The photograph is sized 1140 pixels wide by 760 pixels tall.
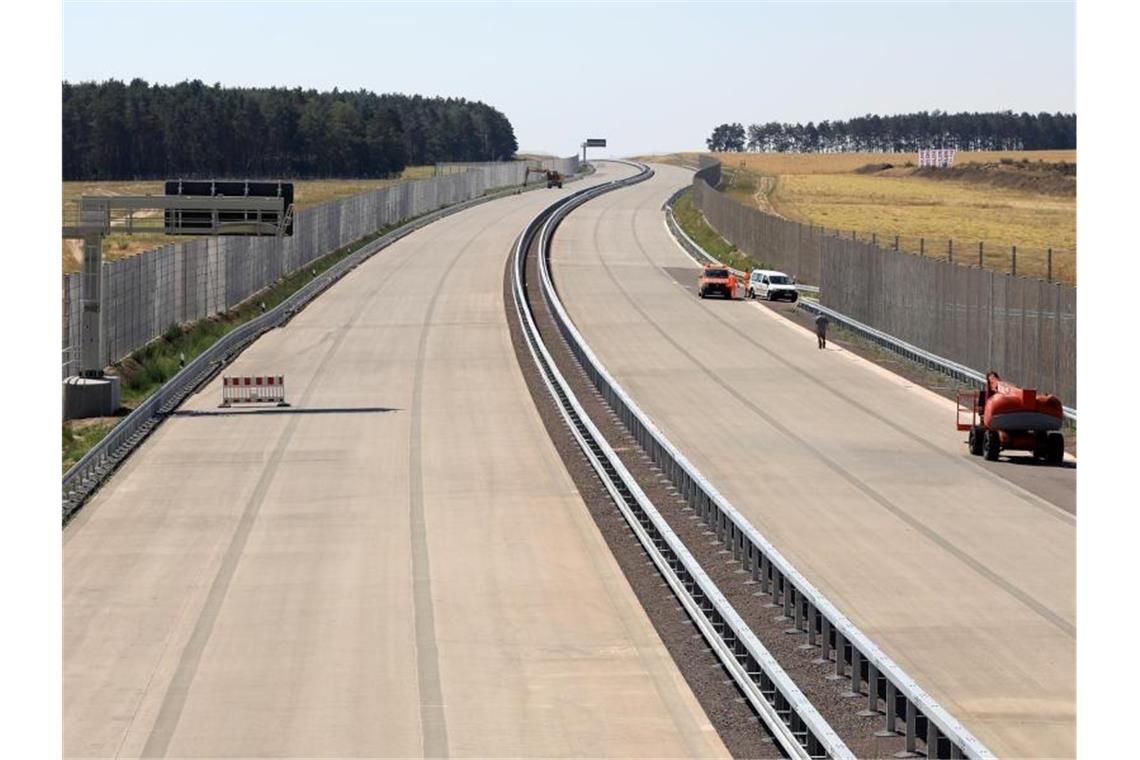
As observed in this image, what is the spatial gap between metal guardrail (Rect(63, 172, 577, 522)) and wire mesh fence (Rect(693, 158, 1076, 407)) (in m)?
18.7

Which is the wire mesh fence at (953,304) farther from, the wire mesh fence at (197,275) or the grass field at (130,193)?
the grass field at (130,193)

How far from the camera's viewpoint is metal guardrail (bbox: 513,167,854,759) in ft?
57.7

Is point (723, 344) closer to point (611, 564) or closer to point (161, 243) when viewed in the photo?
point (611, 564)

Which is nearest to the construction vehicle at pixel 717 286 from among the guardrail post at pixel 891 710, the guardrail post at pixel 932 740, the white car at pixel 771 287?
the white car at pixel 771 287

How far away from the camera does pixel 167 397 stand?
150ft

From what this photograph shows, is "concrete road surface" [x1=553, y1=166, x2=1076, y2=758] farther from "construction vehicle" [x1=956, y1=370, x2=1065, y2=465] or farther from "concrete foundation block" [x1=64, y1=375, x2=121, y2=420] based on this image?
"concrete foundation block" [x1=64, y1=375, x2=121, y2=420]

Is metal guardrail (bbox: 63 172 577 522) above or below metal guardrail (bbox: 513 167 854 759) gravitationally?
above

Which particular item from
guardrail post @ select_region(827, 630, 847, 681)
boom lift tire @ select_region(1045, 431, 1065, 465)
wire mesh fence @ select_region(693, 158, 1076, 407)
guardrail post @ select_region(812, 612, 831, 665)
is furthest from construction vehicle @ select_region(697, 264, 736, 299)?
guardrail post @ select_region(827, 630, 847, 681)

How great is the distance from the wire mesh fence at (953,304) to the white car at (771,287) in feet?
4.52

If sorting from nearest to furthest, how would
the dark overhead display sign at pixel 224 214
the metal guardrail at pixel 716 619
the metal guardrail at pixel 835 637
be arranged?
the metal guardrail at pixel 835 637, the metal guardrail at pixel 716 619, the dark overhead display sign at pixel 224 214

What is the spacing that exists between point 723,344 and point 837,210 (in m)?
96.0

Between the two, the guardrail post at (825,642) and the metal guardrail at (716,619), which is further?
the guardrail post at (825,642)

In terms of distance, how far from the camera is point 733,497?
33.5 m

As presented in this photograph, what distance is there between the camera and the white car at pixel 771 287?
73750mm
